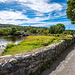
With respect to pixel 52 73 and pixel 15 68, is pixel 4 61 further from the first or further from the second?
pixel 52 73

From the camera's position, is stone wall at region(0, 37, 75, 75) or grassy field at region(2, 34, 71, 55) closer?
stone wall at region(0, 37, 75, 75)

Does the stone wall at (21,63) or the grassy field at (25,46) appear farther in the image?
the grassy field at (25,46)

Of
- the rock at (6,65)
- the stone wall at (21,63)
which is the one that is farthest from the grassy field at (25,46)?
the rock at (6,65)

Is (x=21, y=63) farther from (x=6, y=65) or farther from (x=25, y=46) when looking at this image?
(x=25, y=46)

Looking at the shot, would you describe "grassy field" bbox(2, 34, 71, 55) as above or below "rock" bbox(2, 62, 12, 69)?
below

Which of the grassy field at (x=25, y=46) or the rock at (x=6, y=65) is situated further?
the grassy field at (x=25, y=46)

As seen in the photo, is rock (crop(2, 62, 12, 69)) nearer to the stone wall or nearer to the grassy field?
the stone wall

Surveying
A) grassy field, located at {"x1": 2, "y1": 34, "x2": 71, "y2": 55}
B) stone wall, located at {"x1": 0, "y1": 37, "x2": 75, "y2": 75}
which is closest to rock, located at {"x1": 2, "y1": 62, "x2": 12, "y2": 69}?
stone wall, located at {"x1": 0, "y1": 37, "x2": 75, "y2": 75}

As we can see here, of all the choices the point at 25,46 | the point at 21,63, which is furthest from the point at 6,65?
the point at 25,46

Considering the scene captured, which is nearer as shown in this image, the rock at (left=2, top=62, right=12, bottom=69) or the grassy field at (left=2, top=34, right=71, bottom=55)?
the rock at (left=2, top=62, right=12, bottom=69)

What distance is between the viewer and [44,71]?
11.4 feet

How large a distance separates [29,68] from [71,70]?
2.22 metres

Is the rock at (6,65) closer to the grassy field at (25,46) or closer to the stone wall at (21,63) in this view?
the stone wall at (21,63)

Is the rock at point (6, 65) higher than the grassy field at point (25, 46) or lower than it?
higher
